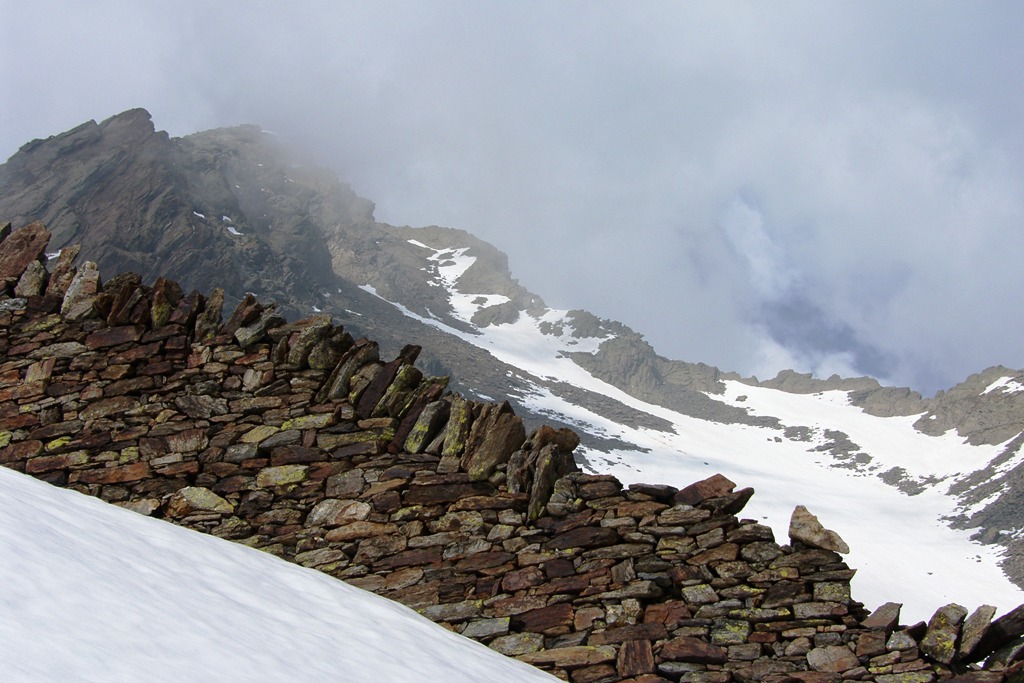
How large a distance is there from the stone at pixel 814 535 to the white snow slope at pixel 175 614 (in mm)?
3242

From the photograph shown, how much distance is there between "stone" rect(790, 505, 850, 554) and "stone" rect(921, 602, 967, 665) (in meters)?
1.04

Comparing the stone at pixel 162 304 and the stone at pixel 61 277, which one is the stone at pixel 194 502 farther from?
the stone at pixel 61 277

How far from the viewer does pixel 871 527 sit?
118 meters

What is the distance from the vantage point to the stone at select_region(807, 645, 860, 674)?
759 cm

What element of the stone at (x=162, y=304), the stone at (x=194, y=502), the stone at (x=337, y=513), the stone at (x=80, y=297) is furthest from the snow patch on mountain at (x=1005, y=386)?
the stone at (x=80, y=297)

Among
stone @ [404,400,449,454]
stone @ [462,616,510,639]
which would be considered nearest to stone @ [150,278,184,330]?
stone @ [404,400,449,454]

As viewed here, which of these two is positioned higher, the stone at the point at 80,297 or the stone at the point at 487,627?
the stone at the point at 80,297

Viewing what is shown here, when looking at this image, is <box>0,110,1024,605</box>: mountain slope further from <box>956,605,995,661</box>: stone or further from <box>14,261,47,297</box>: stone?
<box>14,261,47,297</box>: stone

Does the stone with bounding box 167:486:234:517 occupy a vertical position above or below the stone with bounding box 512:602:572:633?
below

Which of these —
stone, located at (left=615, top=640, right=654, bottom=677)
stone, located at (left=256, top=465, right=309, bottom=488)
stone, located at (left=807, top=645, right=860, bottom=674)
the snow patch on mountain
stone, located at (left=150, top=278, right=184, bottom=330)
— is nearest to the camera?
stone, located at (left=807, top=645, right=860, bottom=674)

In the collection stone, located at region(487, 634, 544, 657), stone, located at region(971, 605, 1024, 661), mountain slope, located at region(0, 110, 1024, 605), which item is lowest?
stone, located at region(487, 634, 544, 657)

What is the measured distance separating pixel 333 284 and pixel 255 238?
87.7 ft

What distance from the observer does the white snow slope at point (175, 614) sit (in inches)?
153

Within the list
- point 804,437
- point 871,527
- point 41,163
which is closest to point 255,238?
point 41,163
